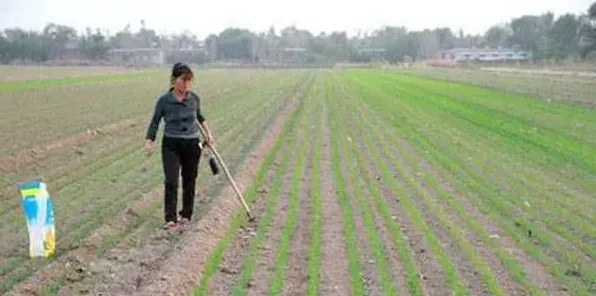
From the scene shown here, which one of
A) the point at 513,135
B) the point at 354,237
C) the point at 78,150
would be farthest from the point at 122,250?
the point at 513,135

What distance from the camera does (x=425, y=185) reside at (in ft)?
40.3

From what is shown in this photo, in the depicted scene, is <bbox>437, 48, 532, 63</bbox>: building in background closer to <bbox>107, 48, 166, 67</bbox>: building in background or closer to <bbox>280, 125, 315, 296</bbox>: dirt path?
<bbox>107, 48, 166, 67</bbox>: building in background

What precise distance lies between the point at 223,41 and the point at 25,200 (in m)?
151

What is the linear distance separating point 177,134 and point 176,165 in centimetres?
35

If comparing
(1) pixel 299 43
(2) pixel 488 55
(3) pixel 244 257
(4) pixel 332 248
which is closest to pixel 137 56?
(1) pixel 299 43

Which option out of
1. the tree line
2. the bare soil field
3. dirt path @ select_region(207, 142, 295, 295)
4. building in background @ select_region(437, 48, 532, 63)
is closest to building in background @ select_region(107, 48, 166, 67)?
the tree line

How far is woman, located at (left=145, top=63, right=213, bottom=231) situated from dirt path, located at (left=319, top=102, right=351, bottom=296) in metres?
1.69

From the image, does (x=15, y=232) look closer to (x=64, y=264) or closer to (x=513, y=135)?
(x=64, y=264)

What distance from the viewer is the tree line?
110 m

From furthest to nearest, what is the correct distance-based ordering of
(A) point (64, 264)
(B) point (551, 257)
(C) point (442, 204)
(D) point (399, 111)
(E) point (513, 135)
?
(D) point (399, 111) → (E) point (513, 135) → (C) point (442, 204) → (B) point (551, 257) → (A) point (64, 264)

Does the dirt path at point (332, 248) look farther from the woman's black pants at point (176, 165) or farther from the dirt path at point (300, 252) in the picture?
the woman's black pants at point (176, 165)

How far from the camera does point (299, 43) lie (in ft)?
597

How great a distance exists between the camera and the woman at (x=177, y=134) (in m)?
8.56

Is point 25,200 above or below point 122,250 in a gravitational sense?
above
